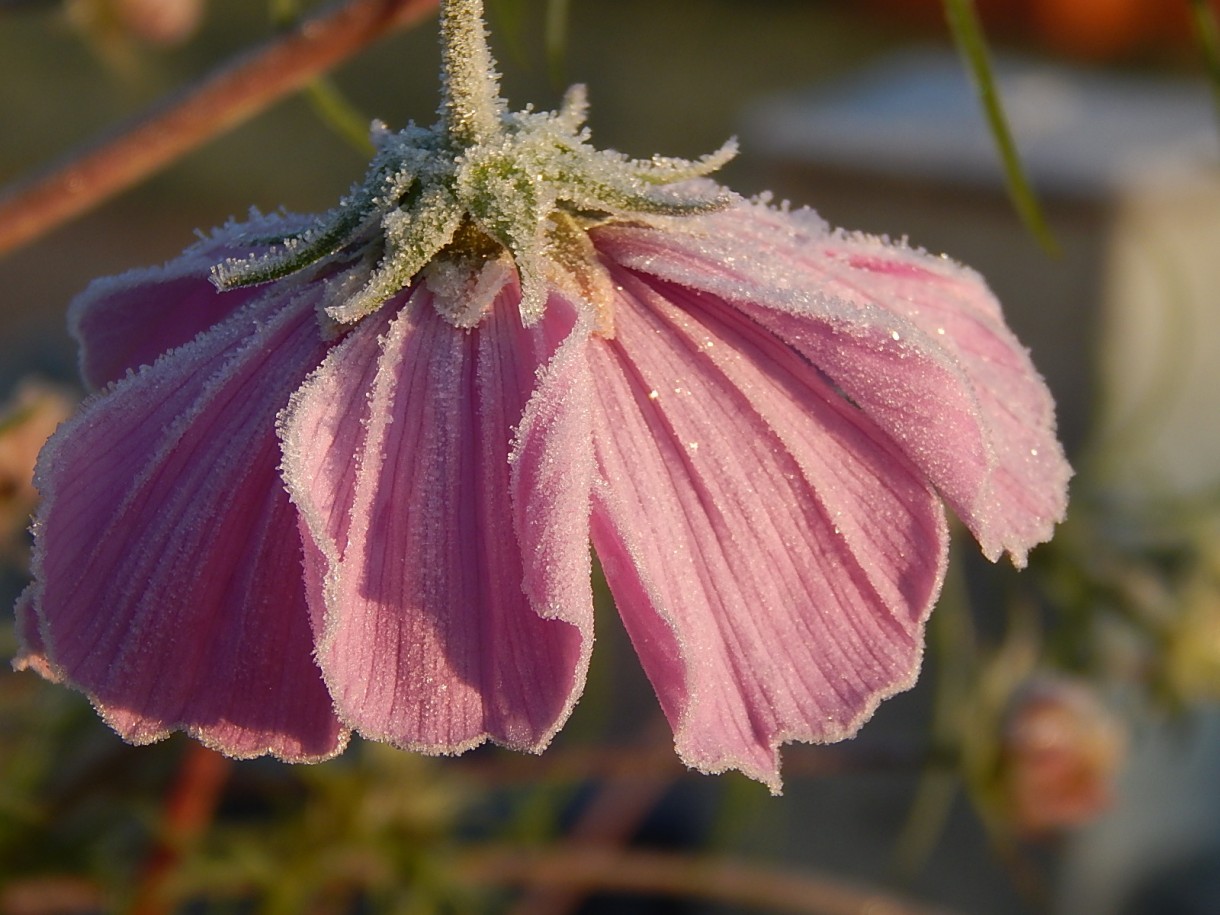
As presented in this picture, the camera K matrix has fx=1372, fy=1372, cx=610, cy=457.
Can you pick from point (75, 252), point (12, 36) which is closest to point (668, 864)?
point (75, 252)

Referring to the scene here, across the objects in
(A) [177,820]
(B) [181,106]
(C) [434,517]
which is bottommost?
(A) [177,820]

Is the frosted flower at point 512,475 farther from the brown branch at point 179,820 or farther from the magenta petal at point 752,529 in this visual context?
the brown branch at point 179,820

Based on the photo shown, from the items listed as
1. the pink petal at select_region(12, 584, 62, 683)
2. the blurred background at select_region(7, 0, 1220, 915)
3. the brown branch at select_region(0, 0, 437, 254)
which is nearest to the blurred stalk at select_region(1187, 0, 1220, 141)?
the blurred background at select_region(7, 0, 1220, 915)

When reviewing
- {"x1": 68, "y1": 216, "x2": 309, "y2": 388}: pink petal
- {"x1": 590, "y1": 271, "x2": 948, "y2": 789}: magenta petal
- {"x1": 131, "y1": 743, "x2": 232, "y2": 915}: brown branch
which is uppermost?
{"x1": 68, "y1": 216, "x2": 309, "y2": 388}: pink petal

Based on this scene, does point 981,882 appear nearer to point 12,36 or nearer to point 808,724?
point 808,724

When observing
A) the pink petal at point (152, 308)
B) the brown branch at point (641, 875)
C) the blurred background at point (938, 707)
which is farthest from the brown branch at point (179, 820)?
the pink petal at point (152, 308)

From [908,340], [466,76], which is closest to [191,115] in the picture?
[466,76]

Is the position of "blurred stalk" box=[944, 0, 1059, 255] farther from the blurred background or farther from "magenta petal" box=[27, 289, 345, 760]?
"magenta petal" box=[27, 289, 345, 760]
